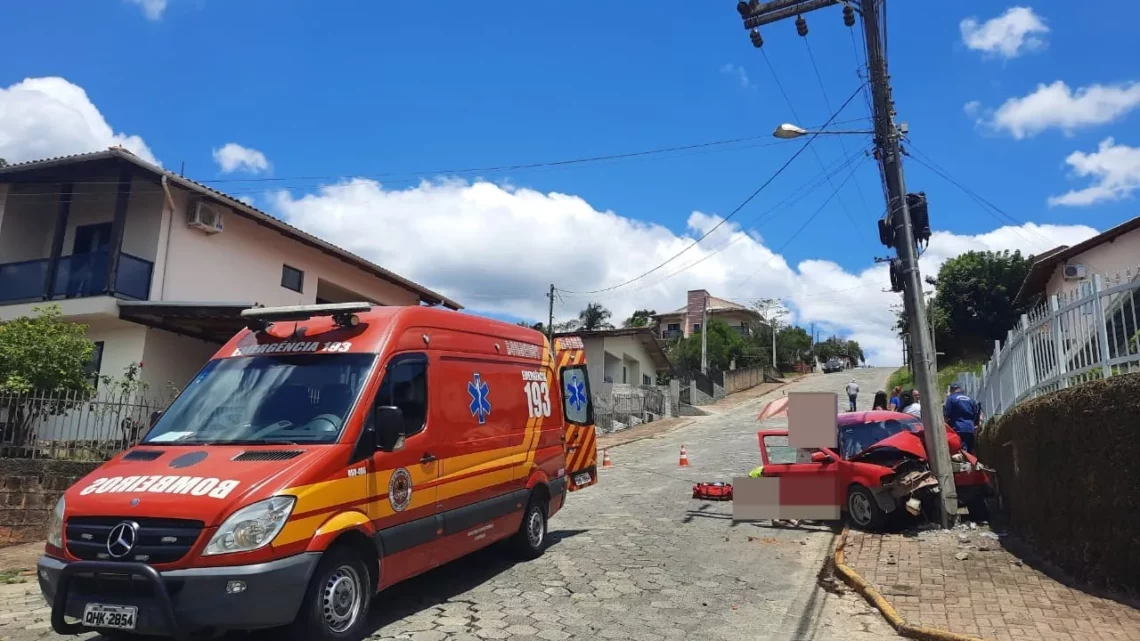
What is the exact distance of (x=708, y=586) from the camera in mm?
6973

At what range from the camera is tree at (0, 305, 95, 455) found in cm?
989

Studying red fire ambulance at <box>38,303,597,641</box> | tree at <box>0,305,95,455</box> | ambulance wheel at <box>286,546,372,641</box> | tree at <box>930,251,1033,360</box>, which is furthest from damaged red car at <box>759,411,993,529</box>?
tree at <box>930,251,1033,360</box>

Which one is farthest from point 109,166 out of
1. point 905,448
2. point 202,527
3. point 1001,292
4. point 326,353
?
point 1001,292

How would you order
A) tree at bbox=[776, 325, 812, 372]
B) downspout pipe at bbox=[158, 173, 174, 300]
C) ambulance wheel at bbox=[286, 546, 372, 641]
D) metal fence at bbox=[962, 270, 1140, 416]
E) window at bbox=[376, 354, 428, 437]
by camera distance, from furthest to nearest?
tree at bbox=[776, 325, 812, 372] < downspout pipe at bbox=[158, 173, 174, 300] < metal fence at bbox=[962, 270, 1140, 416] < window at bbox=[376, 354, 428, 437] < ambulance wheel at bbox=[286, 546, 372, 641]

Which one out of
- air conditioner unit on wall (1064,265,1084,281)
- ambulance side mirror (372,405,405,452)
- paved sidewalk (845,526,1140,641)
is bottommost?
paved sidewalk (845,526,1140,641)

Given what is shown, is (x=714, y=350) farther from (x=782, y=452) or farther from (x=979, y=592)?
(x=979, y=592)

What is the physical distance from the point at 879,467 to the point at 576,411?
3.98m

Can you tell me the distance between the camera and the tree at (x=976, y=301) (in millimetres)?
42969

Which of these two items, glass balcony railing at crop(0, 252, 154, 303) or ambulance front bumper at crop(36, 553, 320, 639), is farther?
glass balcony railing at crop(0, 252, 154, 303)

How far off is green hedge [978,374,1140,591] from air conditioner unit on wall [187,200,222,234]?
15.8m

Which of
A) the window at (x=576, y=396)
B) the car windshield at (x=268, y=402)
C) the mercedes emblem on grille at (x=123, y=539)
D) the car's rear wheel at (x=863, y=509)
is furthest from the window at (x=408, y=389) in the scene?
the car's rear wheel at (x=863, y=509)

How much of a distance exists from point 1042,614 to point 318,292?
20.0 m

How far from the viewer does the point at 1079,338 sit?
6.94m

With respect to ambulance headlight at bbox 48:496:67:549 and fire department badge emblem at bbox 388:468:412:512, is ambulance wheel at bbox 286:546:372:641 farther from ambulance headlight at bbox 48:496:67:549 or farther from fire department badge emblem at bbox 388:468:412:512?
ambulance headlight at bbox 48:496:67:549
